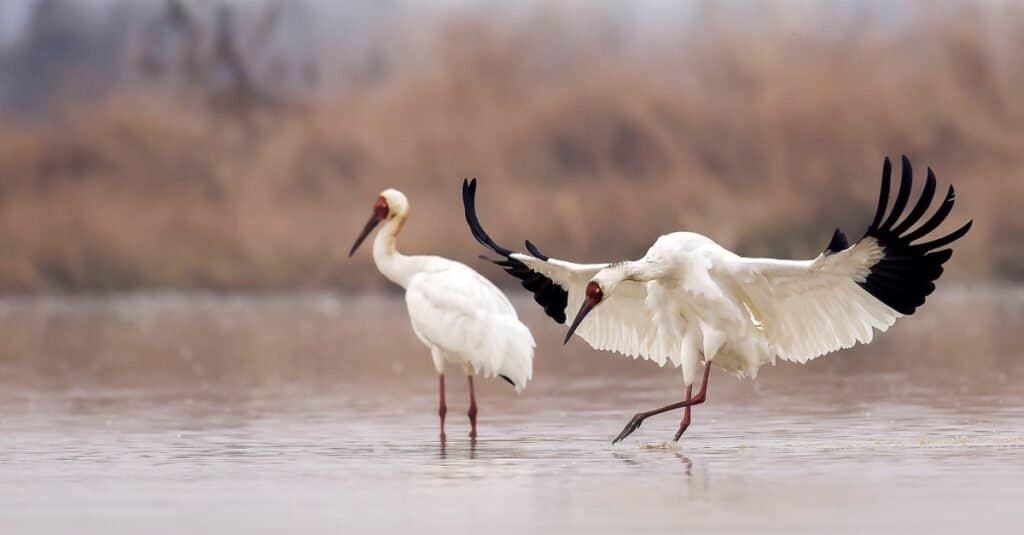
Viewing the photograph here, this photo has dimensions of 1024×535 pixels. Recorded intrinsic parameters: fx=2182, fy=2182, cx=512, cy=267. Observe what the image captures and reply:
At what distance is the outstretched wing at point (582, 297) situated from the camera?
1605cm

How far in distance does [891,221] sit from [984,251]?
39438 millimetres

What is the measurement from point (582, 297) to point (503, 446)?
1.69m

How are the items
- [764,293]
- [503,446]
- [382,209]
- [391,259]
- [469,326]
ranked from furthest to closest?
1. [382,209]
2. [391,259]
3. [469,326]
4. [764,293]
5. [503,446]

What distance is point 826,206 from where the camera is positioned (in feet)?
188

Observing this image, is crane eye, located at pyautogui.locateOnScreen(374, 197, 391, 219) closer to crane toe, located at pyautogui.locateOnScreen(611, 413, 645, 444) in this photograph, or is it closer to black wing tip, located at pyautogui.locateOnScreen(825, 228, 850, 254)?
crane toe, located at pyautogui.locateOnScreen(611, 413, 645, 444)

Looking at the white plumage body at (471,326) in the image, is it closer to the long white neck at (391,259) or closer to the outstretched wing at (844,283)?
the long white neck at (391,259)

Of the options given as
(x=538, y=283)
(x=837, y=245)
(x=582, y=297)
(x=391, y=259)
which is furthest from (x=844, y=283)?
(x=391, y=259)

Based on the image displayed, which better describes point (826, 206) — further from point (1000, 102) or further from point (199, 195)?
point (199, 195)

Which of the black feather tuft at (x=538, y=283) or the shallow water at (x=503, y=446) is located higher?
the black feather tuft at (x=538, y=283)

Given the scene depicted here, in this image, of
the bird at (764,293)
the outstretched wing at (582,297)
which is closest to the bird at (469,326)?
the outstretched wing at (582,297)

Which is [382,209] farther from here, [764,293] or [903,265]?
[903,265]

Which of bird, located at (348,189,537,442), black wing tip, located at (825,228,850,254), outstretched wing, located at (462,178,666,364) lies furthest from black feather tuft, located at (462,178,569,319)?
black wing tip, located at (825,228,850,254)

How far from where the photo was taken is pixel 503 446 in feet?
49.3

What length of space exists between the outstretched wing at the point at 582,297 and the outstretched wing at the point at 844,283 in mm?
1153
